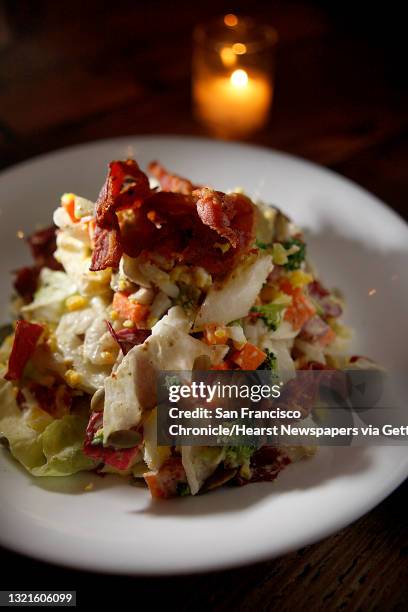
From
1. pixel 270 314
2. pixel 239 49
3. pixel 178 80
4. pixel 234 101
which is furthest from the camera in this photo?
pixel 178 80

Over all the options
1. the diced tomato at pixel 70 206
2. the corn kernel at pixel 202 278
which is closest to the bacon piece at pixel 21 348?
the diced tomato at pixel 70 206

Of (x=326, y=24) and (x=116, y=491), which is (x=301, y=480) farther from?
(x=326, y=24)

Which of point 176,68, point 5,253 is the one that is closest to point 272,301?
point 5,253

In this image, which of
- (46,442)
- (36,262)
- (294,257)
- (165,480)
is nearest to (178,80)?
(36,262)

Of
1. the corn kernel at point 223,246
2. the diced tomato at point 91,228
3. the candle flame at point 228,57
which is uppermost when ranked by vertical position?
the candle flame at point 228,57

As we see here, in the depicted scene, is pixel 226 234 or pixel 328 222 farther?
pixel 328 222

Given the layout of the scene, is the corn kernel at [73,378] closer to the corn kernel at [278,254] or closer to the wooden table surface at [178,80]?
the corn kernel at [278,254]

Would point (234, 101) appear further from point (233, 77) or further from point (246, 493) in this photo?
point (246, 493)
